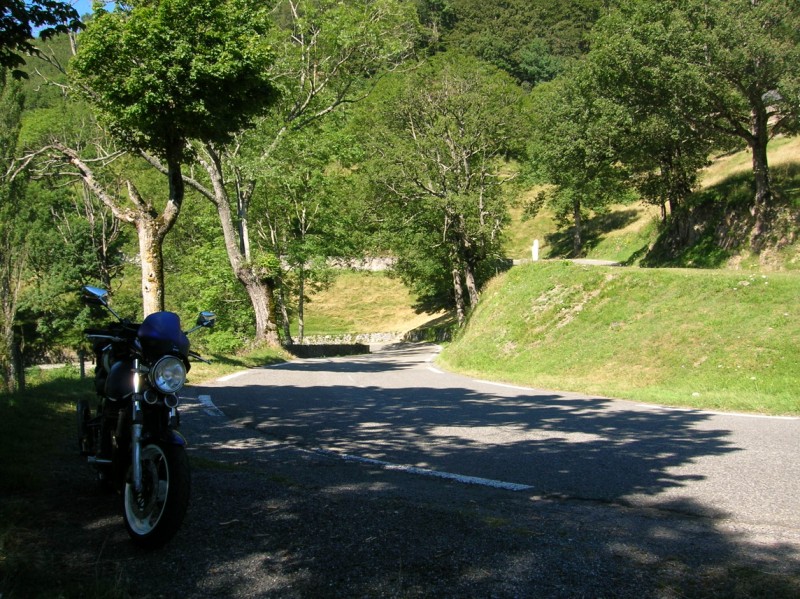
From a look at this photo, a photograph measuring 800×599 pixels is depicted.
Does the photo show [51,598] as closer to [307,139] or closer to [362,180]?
[307,139]

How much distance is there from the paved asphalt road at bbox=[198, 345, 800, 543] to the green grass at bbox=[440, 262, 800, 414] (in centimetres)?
230

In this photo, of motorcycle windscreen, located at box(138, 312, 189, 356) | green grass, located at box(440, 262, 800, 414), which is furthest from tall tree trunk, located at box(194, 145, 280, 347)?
motorcycle windscreen, located at box(138, 312, 189, 356)

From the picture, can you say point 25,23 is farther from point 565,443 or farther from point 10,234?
point 565,443

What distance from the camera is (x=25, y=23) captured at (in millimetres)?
7602

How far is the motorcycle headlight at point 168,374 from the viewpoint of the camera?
4105 mm

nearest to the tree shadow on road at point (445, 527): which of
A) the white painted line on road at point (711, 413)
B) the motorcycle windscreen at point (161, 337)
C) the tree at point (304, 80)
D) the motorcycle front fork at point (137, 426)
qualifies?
the motorcycle front fork at point (137, 426)

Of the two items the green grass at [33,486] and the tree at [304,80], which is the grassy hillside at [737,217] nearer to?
the tree at [304,80]

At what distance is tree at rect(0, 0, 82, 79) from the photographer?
742 centimetres

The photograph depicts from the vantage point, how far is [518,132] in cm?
3384

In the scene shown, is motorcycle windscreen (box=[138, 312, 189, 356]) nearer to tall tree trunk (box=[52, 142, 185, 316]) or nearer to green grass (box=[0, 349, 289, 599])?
green grass (box=[0, 349, 289, 599])

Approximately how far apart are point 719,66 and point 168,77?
1671 centimetres

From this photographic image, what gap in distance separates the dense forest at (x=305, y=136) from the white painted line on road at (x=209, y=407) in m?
3.37

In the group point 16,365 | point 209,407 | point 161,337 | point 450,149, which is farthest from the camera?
point 450,149

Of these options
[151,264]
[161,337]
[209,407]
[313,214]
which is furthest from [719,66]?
[161,337]
